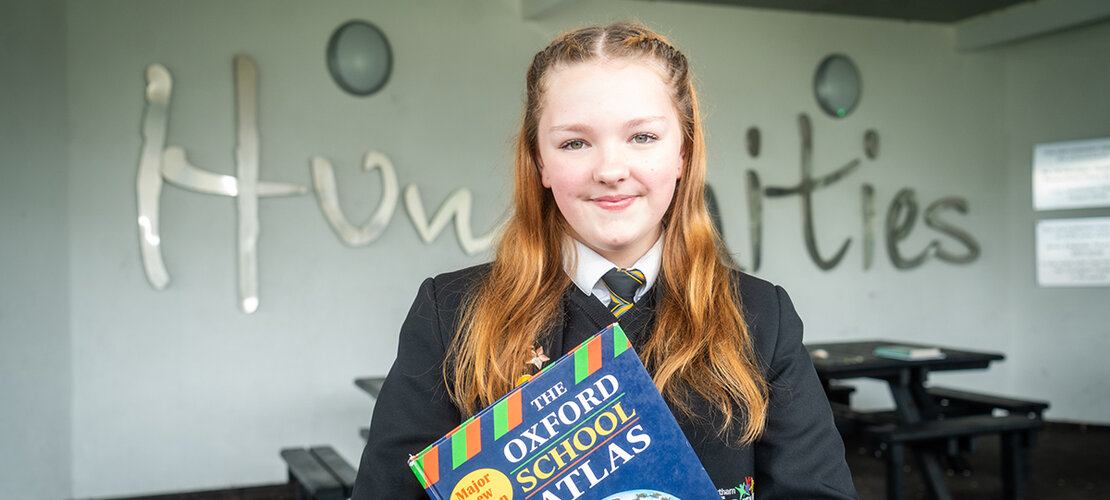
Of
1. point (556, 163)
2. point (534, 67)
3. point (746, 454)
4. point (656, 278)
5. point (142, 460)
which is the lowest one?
point (142, 460)

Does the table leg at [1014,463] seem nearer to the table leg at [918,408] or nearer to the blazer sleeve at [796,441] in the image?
the table leg at [918,408]

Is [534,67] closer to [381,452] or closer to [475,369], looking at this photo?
[475,369]

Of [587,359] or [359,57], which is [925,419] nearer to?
[359,57]

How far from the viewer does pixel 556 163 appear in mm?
892

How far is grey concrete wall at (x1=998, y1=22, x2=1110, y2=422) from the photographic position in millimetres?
5227

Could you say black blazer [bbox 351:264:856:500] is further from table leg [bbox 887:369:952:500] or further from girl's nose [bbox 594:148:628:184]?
table leg [bbox 887:369:952:500]

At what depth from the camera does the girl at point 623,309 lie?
2.87 feet

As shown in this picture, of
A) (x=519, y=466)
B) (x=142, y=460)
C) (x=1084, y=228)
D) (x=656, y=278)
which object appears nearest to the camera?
(x=519, y=466)

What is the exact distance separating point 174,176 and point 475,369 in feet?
11.2

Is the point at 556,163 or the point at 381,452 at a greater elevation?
A: the point at 556,163

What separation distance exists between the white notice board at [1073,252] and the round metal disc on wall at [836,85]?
1516 millimetres

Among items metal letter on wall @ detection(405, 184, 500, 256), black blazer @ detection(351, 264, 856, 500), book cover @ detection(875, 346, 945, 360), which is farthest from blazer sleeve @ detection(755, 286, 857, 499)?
metal letter on wall @ detection(405, 184, 500, 256)

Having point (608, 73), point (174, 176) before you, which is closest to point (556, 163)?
point (608, 73)

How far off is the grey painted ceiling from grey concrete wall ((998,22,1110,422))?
542mm
